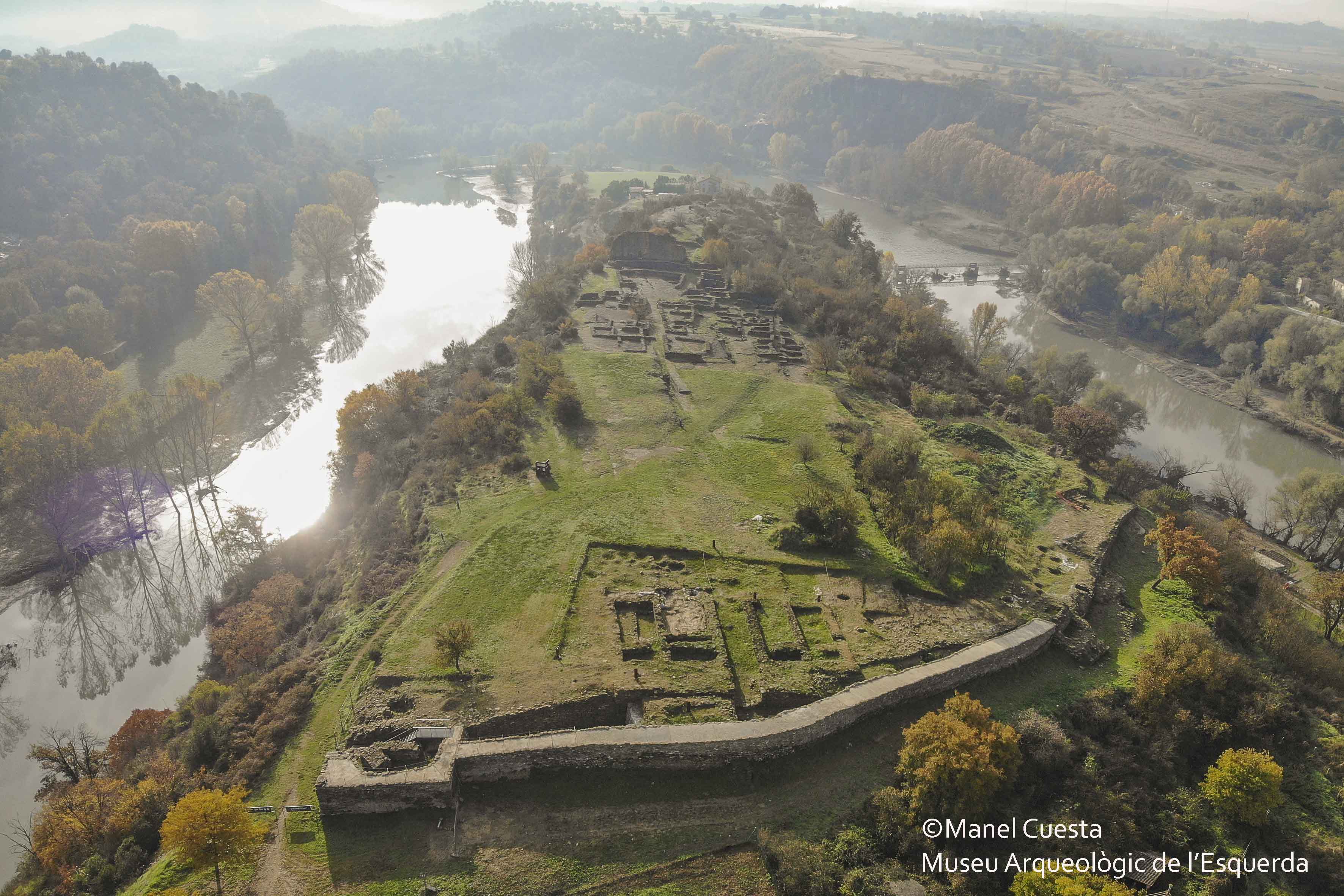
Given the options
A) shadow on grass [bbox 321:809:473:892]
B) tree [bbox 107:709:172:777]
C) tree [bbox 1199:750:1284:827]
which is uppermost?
tree [bbox 1199:750:1284:827]

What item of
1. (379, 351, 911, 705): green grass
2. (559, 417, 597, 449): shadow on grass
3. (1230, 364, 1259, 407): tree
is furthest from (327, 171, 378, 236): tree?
(1230, 364, 1259, 407): tree

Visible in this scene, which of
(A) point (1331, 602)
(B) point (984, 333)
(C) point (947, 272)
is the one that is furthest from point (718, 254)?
(A) point (1331, 602)

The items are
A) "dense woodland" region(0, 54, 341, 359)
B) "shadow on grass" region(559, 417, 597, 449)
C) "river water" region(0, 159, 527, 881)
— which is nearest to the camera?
"river water" region(0, 159, 527, 881)

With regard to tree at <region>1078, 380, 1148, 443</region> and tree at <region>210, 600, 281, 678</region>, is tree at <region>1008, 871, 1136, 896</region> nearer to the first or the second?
tree at <region>210, 600, 281, 678</region>

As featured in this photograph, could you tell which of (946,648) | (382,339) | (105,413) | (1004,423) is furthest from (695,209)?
(946,648)

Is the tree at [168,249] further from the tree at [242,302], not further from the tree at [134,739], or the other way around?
the tree at [134,739]

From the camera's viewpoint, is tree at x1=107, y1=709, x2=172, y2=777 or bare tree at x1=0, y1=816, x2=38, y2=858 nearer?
bare tree at x1=0, y1=816, x2=38, y2=858

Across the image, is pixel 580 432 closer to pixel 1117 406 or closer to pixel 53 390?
pixel 53 390
